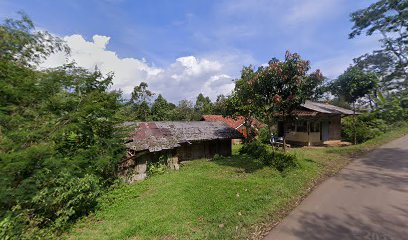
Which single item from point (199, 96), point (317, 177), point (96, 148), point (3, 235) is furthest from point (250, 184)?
point (199, 96)

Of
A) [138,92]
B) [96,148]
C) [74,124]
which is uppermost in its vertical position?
[138,92]

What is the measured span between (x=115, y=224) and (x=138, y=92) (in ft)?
91.0

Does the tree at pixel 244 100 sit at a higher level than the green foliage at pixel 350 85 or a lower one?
lower

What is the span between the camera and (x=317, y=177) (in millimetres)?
9211

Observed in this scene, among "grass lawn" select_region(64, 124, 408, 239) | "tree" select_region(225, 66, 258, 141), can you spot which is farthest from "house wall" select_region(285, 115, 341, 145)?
"grass lawn" select_region(64, 124, 408, 239)

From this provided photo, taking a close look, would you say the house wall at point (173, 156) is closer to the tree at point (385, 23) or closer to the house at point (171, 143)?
the house at point (171, 143)

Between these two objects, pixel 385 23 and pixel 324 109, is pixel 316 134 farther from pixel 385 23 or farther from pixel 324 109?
pixel 385 23

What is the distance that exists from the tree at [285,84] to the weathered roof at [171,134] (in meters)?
6.15

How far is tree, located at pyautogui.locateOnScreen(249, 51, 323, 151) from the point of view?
10.4 m

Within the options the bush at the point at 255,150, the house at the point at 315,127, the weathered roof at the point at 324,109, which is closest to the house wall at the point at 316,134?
the house at the point at 315,127

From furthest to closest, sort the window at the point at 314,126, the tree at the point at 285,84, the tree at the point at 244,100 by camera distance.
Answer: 1. the window at the point at 314,126
2. the tree at the point at 244,100
3. the tree at the point at 285,84

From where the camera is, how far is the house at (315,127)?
18203 millimetres

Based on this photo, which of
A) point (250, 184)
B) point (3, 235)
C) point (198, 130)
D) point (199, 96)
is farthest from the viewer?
point (199, 96)

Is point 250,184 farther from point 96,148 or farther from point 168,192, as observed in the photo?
point 96,148
